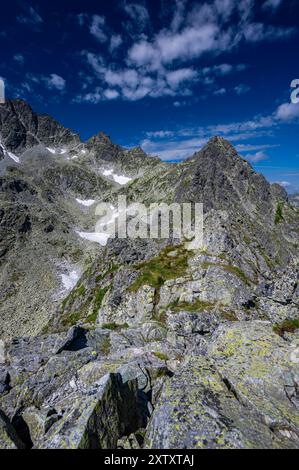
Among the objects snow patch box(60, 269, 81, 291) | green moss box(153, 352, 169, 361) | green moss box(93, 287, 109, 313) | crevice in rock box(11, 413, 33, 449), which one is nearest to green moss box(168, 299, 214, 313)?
green moss box(153, 352, 169, 361)

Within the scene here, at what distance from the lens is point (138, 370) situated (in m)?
13.6

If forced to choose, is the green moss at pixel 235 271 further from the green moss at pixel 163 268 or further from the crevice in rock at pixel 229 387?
the crevice in rock at pixel 229 387

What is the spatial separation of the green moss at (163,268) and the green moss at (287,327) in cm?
2173

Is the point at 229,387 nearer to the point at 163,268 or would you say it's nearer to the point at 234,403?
the point at 234,403

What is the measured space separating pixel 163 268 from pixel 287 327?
2875 cm

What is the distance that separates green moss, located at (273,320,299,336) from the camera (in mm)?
19522

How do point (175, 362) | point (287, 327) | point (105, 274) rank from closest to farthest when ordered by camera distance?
point (175, 362) < point (287, 327) < point (105, 274)

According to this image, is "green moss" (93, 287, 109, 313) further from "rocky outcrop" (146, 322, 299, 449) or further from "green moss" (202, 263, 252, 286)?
"rocky outcrop" (146, 322, 299, 449)

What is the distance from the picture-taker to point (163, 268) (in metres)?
48.4

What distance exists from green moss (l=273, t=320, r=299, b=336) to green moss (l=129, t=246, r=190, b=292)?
71.3 feet

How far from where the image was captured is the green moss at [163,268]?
145 feet

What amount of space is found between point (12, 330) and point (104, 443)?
383ft

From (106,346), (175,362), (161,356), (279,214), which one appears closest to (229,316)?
(161,356)
